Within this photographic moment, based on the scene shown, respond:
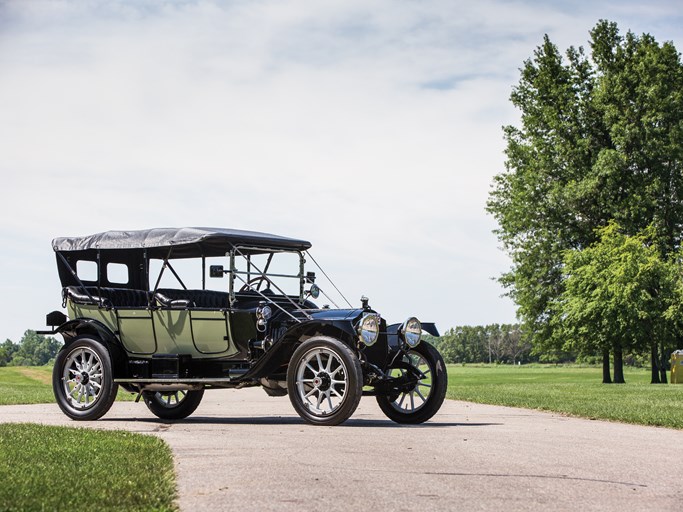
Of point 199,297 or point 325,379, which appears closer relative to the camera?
point 325,379

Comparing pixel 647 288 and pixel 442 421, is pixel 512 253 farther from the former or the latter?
pixel 442 421

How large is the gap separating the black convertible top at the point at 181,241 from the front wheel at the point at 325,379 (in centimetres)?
219

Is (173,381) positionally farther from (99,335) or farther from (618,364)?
(618,364)

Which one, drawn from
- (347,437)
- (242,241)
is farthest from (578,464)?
(242,241)

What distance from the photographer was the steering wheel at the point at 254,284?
1336 centimetres

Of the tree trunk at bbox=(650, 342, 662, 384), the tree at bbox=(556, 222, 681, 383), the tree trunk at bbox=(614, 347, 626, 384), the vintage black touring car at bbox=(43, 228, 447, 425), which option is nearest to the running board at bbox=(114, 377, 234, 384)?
the vintage black touring car at bbox=(43, 228, 447, 425)

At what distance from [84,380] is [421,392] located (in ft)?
15.0

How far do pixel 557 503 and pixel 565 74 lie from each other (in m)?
41.7

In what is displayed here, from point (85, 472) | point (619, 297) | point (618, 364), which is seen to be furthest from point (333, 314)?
point (618, 364)

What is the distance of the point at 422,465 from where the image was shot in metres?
7.86

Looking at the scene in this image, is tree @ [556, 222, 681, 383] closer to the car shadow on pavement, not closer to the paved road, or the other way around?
the paved road

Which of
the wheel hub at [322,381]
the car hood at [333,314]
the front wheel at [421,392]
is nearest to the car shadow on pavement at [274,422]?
the front wheel at [421,392]

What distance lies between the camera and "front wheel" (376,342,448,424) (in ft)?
42.1

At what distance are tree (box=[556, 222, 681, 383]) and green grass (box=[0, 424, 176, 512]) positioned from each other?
32226 millimetres
